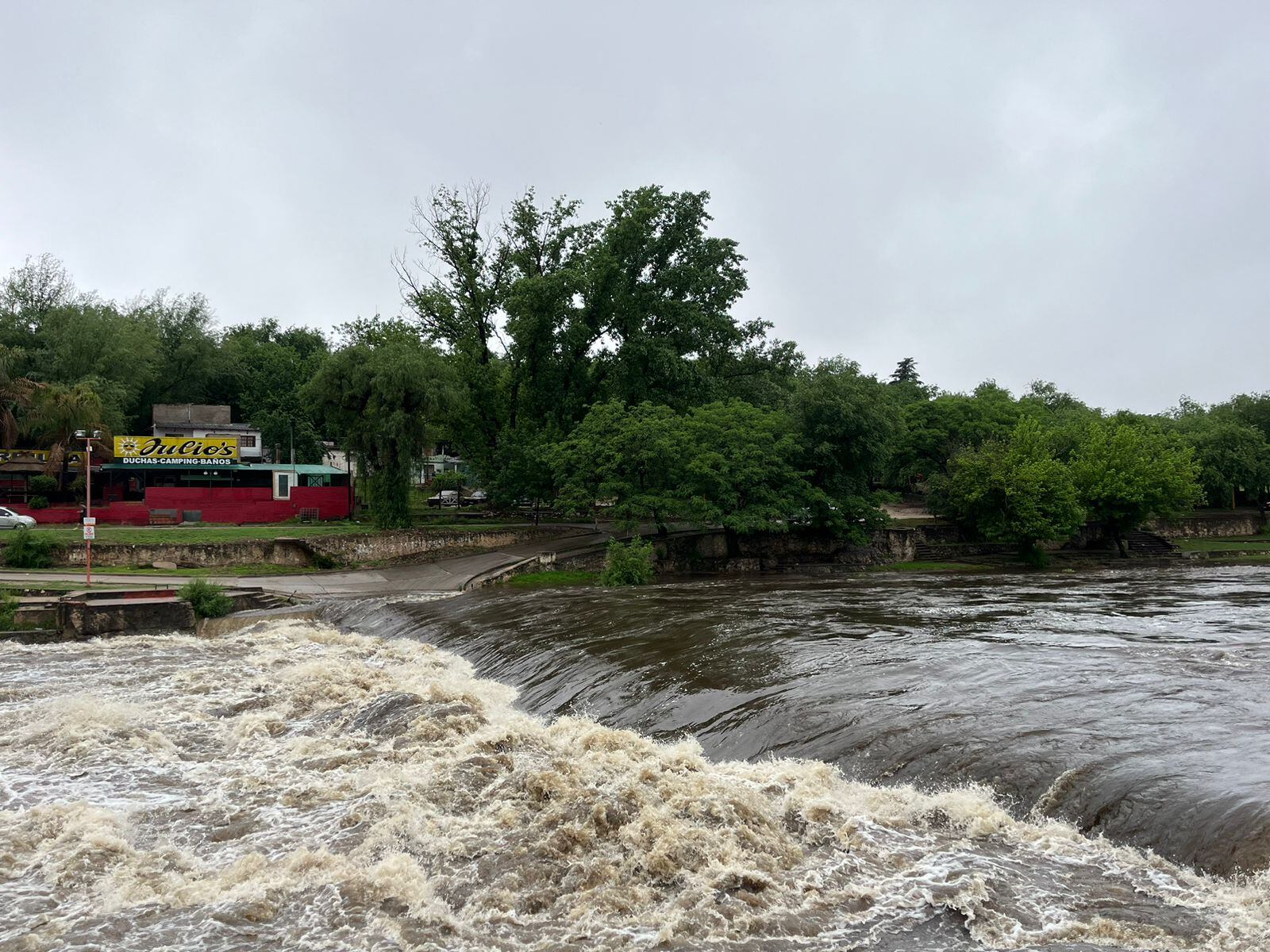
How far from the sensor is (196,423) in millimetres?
61531

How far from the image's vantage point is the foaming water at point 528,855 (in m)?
7.07

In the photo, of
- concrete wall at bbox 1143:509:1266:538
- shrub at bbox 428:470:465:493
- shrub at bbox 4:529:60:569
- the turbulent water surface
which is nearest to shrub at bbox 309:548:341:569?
shrub at bbox 4:529:60:569

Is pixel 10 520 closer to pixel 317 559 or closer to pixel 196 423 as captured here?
pixel 317 559

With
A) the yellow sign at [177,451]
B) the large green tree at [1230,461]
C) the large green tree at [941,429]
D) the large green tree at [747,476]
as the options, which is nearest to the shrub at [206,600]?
the large green tree at [747,476]

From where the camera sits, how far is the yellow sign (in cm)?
5003

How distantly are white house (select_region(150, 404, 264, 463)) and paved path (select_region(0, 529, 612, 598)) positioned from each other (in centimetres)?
2497

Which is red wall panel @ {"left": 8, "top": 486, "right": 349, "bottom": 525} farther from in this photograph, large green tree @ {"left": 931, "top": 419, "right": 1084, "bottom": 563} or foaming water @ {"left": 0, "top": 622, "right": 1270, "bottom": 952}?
foaming water @ {"left": 0, "top": 622, "right": 1270, "bottom": 952}

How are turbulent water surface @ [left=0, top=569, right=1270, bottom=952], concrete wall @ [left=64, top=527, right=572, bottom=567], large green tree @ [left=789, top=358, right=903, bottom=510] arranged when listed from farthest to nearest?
large green tree @ [left=789, top=358, right=903, bottom=510] → concrete wall @ [left=64, top=527, right=572, bottom=567] → turbulent water surface @ [left=0, top=569, right=1270, bottom=952]

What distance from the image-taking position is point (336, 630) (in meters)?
24.7

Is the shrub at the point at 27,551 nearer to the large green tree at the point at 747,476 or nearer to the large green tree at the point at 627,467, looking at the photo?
the large green tree at the point at 627,467

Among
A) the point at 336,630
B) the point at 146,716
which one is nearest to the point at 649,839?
the point at 146,716

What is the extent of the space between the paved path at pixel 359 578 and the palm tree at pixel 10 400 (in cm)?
2732

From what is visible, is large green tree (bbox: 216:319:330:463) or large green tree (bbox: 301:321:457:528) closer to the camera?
large green tree (bbox: 301:321:457:528)

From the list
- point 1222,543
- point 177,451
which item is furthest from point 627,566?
point 1222,543
